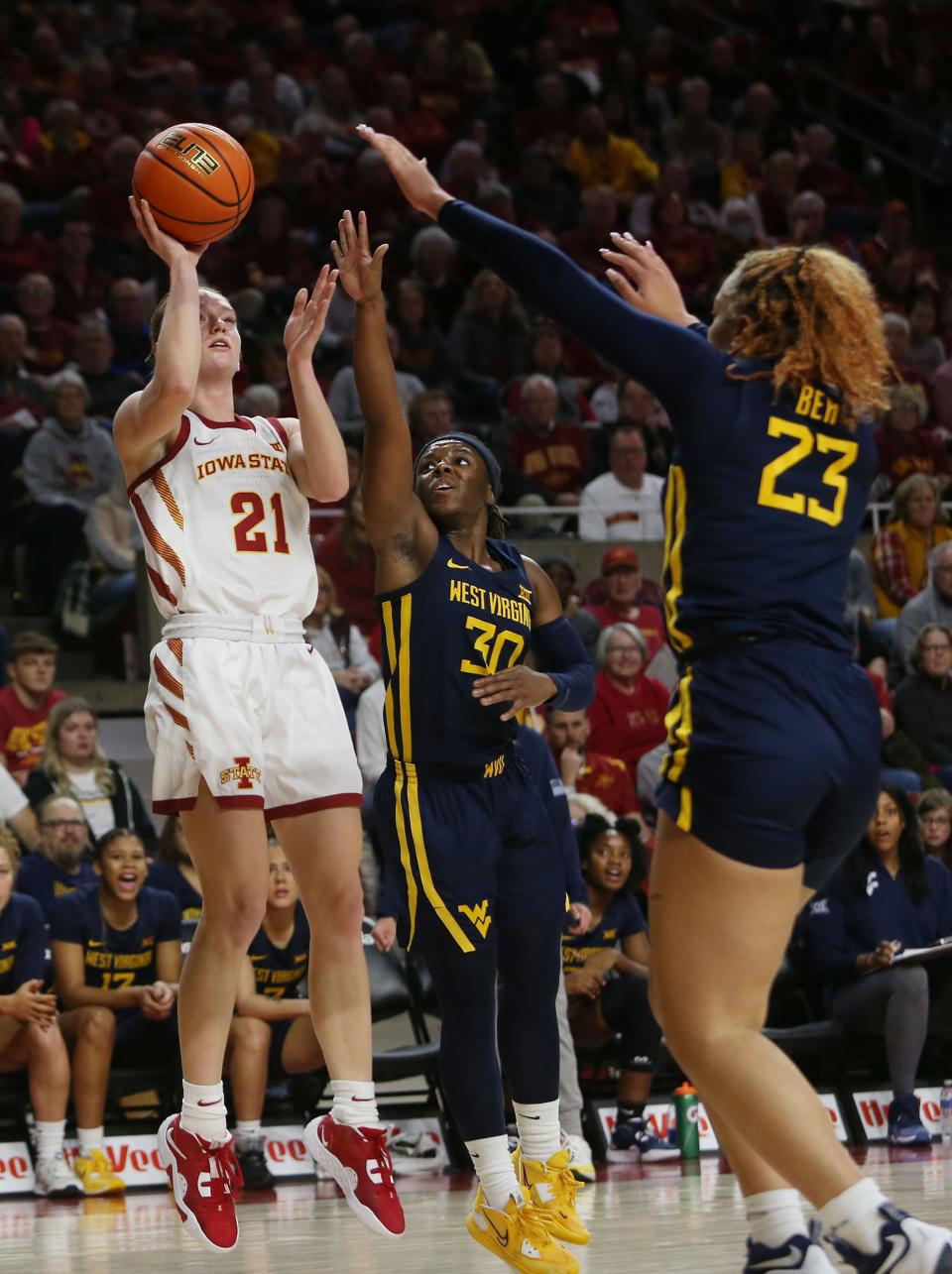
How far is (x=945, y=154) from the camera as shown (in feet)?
58.7

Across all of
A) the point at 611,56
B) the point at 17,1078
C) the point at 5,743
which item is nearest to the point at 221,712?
the point at 17,1078

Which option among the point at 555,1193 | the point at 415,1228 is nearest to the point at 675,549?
the point at 555,1193

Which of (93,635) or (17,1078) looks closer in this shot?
(17,1078)

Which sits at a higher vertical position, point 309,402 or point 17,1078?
point 309,402

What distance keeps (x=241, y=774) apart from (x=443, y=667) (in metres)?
0.77

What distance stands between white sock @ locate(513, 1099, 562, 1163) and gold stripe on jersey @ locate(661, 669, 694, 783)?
185 centimetres

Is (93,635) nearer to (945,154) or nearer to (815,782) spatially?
(815,782)

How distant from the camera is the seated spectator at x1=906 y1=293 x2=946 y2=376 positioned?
15172mm

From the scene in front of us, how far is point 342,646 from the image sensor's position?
34.4 feet

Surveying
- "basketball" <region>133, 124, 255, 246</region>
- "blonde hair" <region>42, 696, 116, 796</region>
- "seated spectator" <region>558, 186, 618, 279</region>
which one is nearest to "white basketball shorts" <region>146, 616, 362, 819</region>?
"basketball" <region>133, 124, 255, 246</region>

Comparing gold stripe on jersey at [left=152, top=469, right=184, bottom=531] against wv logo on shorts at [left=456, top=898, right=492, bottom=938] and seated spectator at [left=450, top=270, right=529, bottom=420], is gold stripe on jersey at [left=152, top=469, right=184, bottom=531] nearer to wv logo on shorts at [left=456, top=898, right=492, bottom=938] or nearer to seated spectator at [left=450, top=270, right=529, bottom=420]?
wv logo on shorts at [left=456, top=898, right=492, bottom=938]

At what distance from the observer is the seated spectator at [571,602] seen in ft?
35.1

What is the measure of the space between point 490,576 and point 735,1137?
2142 millimetres

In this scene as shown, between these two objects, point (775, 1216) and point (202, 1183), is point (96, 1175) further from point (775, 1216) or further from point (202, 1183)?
point (775, 1216)
